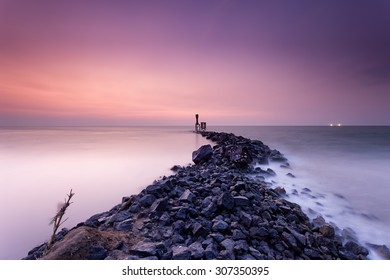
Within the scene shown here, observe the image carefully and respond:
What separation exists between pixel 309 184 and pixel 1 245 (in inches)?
323

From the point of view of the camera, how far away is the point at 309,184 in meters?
7.50

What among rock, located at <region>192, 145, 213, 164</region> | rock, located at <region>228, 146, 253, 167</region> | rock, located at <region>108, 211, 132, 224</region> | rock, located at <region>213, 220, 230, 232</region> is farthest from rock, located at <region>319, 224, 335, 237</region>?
rock, located at <region>192, 145, 213, 164</region>

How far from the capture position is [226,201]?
4.00 m

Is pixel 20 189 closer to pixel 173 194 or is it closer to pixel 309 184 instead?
pixel 173 194

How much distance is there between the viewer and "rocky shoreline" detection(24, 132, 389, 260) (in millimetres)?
2801

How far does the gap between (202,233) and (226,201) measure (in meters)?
0.91

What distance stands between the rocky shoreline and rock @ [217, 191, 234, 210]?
1cm

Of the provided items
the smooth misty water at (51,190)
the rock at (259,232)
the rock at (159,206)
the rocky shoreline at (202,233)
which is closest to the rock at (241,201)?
the rocky shoreline at (202,233)

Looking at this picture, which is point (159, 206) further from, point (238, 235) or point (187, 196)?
point (238, 235)

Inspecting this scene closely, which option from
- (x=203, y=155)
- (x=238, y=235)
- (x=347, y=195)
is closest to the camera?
(x=238, y=235)

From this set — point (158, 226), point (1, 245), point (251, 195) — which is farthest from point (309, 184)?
point (1, 245)

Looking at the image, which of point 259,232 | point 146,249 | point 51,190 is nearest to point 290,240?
point 259,232
